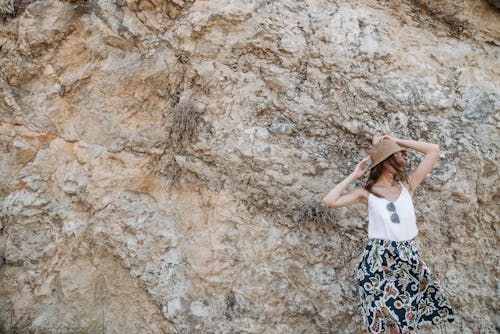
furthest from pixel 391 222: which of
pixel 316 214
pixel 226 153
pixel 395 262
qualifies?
pixel 226 153

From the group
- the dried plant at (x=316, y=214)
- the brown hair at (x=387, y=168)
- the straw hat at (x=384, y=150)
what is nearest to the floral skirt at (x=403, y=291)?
the brown hair at (x=387, y=168)

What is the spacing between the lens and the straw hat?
282 cm

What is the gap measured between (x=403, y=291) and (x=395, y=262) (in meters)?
0.22

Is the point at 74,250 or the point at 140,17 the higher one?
the point at 140,17

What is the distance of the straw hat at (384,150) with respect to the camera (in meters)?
2.82

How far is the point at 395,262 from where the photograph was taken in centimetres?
282

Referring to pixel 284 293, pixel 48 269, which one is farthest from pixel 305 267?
pixel 48 269

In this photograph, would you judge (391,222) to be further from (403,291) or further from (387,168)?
(403,291)

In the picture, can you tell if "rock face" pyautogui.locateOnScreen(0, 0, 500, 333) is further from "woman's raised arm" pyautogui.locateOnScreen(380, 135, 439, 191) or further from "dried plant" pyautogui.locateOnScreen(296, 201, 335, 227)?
"woman's raised arm" pyautogui.locateOnScreen(380, 135, 439, 191)

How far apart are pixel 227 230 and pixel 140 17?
2168mm

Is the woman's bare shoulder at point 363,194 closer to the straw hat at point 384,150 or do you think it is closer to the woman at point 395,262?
the woman at point 395,262

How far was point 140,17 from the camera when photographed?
3.89 meters

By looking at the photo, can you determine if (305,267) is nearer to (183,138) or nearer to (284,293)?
(284,293)

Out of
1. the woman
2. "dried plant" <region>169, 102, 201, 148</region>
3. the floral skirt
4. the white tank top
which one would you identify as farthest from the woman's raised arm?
"dried plant" <region>169, 102, 201, 148</region>
